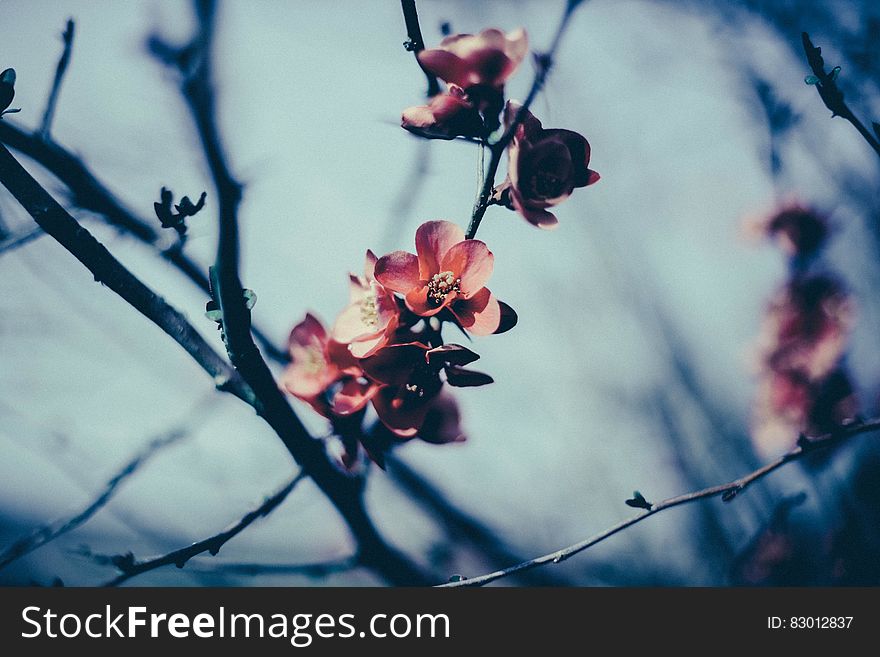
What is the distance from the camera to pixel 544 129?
819 mm

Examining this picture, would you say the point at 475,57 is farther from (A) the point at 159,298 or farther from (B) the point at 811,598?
(B) the point at 811,598

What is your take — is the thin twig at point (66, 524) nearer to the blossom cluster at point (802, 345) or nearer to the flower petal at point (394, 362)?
the flower petal at point (394, 362)

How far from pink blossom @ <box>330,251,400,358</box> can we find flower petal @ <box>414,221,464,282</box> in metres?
0.07

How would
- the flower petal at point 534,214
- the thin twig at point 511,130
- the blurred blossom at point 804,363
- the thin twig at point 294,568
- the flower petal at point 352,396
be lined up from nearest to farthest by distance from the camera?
the thin twig at point 511,130 → the flower petal at point 534,214 → the flower petal at point 352,396 → the thin twig at point 294,568 → the blurred blossom at point 804,363

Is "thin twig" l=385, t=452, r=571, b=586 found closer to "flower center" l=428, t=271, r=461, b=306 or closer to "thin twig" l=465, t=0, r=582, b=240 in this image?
"flower center" l=428, t=271, r=461, b=306

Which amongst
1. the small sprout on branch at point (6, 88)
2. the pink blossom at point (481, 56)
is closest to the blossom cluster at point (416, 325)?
the pink blossom at point (481, 56)

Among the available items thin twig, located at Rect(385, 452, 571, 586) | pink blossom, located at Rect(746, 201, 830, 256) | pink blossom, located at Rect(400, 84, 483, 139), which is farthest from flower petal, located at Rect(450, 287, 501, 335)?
pink blossom, located at Rect(746, 201, 830, 256)

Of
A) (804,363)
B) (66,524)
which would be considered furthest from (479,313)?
(804,363)

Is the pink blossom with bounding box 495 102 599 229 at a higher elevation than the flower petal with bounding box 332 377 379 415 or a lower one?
higher

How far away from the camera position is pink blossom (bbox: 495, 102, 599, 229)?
766 mm

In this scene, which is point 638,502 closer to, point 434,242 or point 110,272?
point 434,242

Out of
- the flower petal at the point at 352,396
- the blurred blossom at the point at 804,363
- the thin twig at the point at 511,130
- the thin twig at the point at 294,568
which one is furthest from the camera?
the blurred blossom at the point at 804,363

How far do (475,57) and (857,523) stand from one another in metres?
2.29

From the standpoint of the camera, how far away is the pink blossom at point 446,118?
2.54ft
